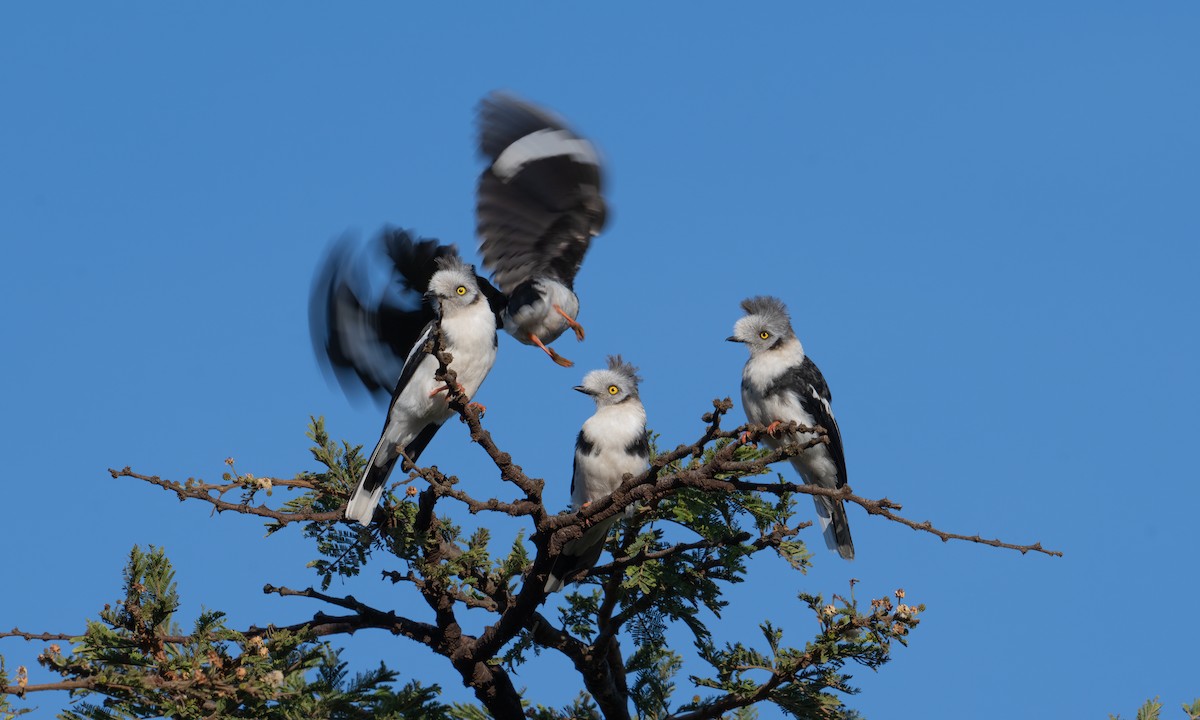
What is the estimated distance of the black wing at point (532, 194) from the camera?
8.41 meters

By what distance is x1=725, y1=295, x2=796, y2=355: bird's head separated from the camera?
24.2 ft

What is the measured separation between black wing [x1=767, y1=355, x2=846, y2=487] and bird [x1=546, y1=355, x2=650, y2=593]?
2.59ft

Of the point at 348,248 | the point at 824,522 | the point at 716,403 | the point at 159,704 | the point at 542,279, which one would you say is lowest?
the point at 159,704

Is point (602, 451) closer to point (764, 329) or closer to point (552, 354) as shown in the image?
point (764, 329)

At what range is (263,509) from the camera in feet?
19.6

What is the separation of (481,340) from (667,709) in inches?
85.5

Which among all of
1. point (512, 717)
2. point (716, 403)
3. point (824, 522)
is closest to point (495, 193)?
point (824, 522)

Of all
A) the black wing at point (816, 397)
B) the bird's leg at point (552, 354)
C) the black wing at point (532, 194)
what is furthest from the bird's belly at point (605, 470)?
the black wing at point (532, 194)

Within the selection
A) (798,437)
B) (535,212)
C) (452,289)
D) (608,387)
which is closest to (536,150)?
(535,212)

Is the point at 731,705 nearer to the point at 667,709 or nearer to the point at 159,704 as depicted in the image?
the point at 667,709

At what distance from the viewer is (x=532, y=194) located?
28.0ft

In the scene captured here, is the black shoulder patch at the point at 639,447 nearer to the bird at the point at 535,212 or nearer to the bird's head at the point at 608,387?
the bird's head at the point at 608,387

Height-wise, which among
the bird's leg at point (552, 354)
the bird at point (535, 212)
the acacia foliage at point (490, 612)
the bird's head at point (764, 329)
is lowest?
the acacia foliage at point (490, 612)

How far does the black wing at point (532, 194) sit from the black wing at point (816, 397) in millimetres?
2088
